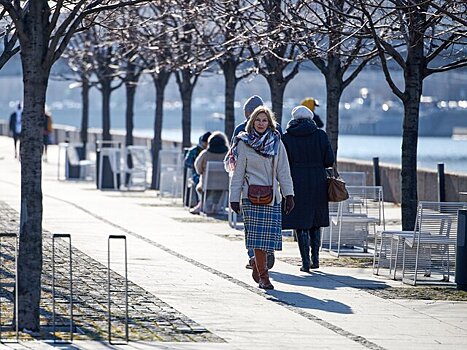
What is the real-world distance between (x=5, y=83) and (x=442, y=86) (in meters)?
46.7

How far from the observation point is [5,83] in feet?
284

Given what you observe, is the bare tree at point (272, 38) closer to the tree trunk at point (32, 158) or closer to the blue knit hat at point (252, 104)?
the blue knit hat at point (252, 104)

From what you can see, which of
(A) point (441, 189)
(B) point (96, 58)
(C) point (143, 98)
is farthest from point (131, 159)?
(C) point (143, 98)

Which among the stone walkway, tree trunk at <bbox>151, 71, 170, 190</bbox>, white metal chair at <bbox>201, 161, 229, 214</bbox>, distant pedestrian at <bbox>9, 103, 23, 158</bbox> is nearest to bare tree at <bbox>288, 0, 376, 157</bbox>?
white metal chair at <bbox>201, 161, 229, 214</bbox>

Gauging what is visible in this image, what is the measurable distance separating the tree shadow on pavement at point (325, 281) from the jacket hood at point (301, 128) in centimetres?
146

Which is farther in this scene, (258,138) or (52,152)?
(52,152)

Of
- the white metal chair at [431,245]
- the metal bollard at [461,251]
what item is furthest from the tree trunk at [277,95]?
the metal bollard at [461,251]

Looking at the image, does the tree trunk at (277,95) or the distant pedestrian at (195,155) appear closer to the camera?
the tree trunk at (277,95)

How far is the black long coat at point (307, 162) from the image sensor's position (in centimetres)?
1452

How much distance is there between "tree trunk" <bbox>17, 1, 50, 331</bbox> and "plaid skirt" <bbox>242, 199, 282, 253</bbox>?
3.39 m

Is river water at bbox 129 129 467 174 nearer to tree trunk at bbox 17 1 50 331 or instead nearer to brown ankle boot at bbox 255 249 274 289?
brown ankle boot at bbox 255 249 274 289

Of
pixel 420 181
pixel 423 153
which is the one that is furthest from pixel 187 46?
pixel 423 153

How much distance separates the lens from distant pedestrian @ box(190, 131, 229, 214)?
21750 millimetres

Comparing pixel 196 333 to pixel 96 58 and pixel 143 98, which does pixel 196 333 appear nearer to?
pixel 96 58
